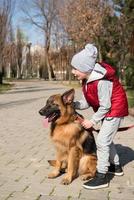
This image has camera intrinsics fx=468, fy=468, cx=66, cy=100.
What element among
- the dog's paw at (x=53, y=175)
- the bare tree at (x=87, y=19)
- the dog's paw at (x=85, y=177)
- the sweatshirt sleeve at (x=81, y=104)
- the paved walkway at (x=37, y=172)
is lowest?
the paved walkway at (x=37, y=172)

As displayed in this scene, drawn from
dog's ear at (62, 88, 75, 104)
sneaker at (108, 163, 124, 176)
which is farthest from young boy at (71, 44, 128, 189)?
sneaker at (108, 163, 124, 176)

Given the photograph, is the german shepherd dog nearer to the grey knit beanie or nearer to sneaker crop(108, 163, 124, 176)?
Result: the grey knit beanie

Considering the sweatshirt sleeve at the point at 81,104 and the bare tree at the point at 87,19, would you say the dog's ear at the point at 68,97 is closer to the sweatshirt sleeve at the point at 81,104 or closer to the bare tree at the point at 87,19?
the sweatshirt sleeve at the point at 81,104

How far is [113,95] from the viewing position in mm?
6344

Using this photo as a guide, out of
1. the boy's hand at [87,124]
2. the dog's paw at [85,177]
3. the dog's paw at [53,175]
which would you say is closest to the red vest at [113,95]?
the boy's hand at [87,124]

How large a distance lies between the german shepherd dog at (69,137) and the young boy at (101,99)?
21 cm

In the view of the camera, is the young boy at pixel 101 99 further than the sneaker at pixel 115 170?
No

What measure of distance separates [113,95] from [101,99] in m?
0.19

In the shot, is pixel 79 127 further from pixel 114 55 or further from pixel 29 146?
pixel 114 55

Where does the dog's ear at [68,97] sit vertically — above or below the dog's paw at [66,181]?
above

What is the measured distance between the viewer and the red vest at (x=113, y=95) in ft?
20.6

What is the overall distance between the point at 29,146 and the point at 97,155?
365 centimetres

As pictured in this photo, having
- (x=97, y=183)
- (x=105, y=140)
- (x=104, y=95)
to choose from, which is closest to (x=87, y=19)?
(x=105, y=140)

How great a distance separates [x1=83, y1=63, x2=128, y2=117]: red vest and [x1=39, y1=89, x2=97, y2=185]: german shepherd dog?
27 cm
